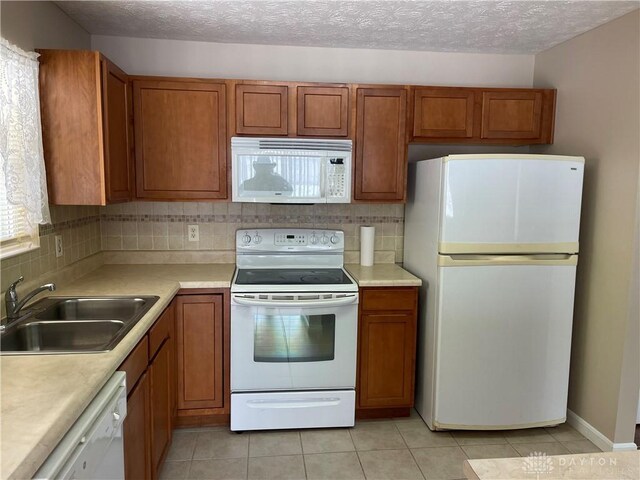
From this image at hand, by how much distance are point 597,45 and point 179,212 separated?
277cm

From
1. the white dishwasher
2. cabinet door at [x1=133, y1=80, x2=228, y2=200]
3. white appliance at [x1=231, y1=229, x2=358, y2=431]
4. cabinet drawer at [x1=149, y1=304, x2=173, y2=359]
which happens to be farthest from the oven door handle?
the white dishwasher

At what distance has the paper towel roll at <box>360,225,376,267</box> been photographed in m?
Answer: 3.17

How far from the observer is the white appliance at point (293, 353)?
8.62ft

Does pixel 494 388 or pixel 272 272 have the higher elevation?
pixel 272 272

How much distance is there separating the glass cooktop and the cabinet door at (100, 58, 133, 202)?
85cm

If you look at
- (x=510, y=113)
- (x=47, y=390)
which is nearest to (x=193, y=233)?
(x=47, y=390)

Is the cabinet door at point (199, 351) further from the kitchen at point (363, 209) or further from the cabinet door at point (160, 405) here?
the cabinet door at point (160, 405)

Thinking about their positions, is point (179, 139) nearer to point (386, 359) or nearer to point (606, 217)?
point (386, 359)

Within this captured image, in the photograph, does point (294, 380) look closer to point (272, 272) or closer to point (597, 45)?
point (272, 272)

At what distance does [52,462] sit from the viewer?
1041 millimetres

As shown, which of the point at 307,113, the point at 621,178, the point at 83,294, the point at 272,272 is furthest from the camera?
the point at 272,272

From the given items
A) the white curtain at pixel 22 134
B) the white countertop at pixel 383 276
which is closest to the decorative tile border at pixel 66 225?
the white curtain at pixel 22 134

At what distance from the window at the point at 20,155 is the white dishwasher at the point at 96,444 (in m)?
0.92

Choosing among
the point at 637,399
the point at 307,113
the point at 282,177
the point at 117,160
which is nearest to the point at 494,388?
the point at 637,399
